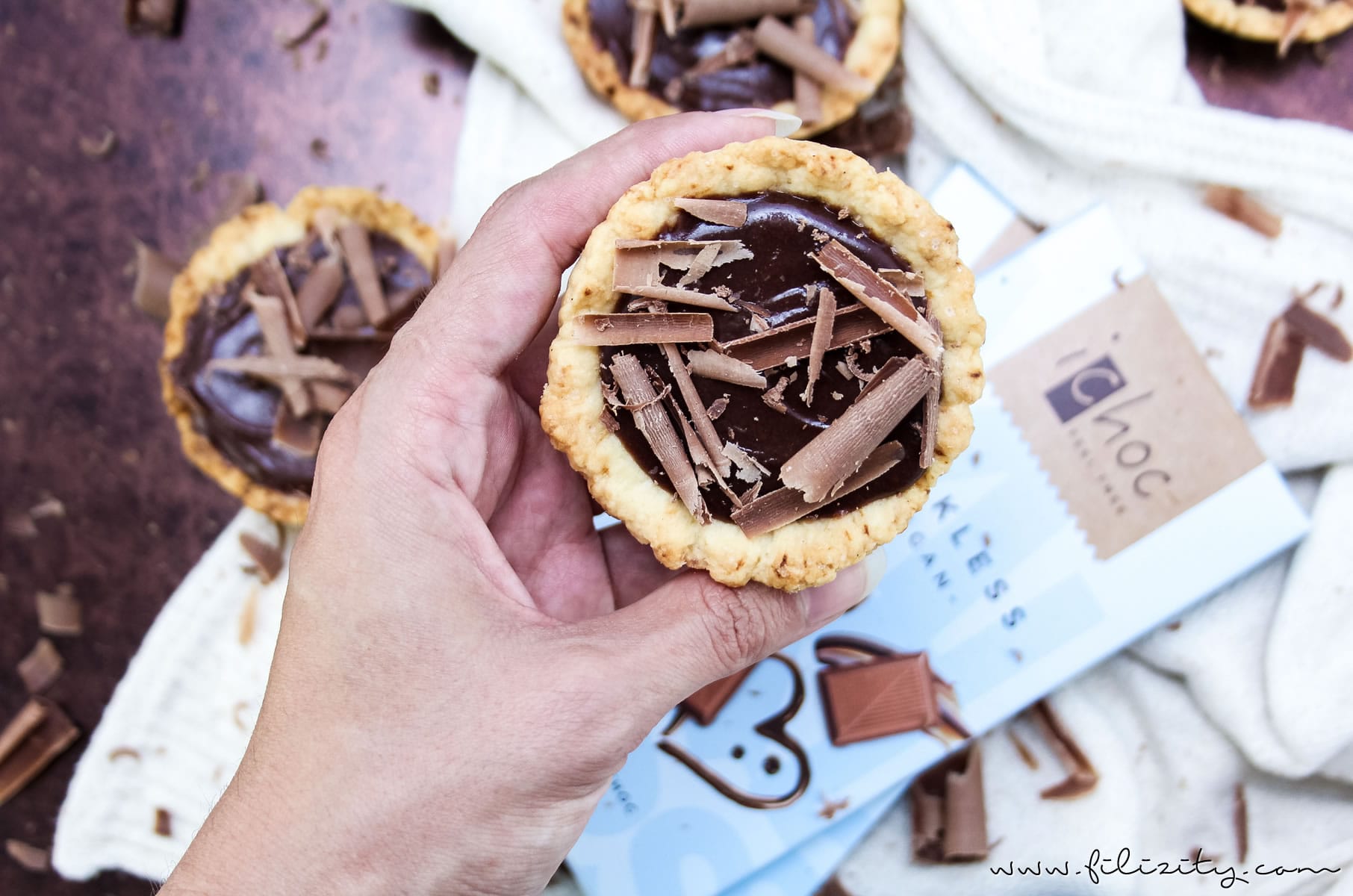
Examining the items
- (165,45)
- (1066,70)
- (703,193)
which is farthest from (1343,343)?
(165,45)

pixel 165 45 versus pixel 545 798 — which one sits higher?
pixel 165 45

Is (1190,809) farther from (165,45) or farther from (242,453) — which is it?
(165,45)

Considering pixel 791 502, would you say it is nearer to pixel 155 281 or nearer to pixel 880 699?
pixel 880 699

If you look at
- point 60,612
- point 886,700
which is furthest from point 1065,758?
point 60,612

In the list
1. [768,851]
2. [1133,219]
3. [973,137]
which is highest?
[973,137]

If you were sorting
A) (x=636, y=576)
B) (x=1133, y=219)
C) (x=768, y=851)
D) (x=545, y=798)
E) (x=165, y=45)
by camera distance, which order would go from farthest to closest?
(x=165, y=45) < (x=1133, y=219) < (x=768, y=851) < (x=636, y=576) < (x=545, y=798)

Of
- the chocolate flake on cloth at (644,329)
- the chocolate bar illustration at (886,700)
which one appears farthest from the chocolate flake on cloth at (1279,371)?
the chocolate flake on cloth at (644,329)
